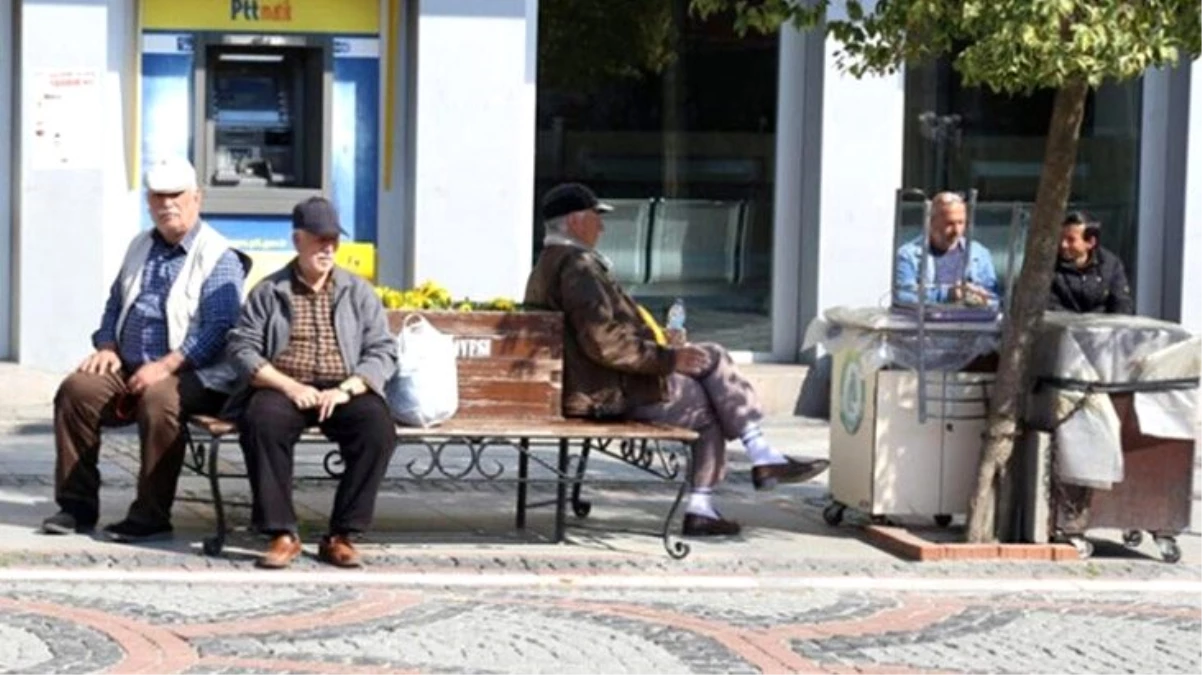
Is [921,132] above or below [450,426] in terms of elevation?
above

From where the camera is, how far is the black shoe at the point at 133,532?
32.8ft

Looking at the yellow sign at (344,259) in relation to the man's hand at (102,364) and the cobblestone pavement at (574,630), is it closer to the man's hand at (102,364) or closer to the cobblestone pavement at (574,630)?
the man's hand at (102,364)

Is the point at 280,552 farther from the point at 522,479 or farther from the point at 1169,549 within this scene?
the point at 1169,549

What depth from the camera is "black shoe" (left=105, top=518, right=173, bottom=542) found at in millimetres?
9992

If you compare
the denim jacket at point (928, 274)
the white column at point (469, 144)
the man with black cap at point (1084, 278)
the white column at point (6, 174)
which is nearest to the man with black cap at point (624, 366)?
the denim jacket at point (928, 274)

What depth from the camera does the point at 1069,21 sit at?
379 inches

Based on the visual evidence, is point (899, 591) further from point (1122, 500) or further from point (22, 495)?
point (22, 495)

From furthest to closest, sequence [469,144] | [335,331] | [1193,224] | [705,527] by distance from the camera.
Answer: [1193,224]
[469,144]
[705,527]
[335,331]

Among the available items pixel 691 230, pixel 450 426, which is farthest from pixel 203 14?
pixel 450 426

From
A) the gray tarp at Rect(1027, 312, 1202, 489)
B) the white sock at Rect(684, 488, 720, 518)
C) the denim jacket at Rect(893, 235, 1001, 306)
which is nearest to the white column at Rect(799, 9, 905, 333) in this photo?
the denim jacket at Rect(893, 235, 1001, 306)

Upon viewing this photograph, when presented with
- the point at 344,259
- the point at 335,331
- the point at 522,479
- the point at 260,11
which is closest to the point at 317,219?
the point at 335,331

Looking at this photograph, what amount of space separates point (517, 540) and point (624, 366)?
804 millimetres

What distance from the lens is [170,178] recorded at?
1007 centimetres

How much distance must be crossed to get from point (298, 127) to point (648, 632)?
7.05 metres
